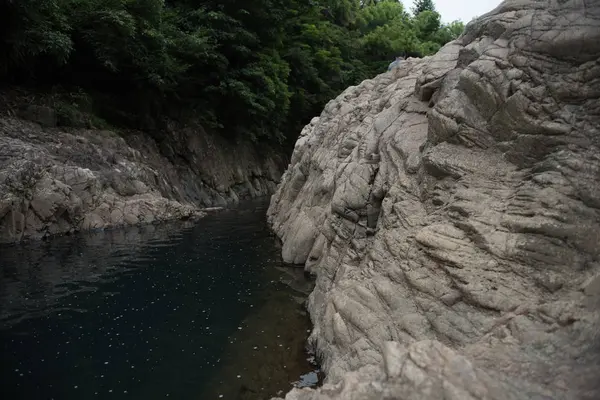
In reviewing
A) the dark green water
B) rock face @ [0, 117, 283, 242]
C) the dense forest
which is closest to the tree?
the dense forest

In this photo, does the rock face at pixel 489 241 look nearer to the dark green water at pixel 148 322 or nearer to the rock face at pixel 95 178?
the dark green water at pixel 148 322

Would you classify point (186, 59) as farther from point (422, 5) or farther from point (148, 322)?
point (422, 5)

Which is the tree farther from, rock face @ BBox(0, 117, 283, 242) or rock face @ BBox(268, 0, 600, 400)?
rock face @ BBox(268, 0, 600, 400)

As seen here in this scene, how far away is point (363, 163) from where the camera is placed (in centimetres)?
1145

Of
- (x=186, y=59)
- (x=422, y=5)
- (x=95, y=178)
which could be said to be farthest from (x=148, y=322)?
(x=422, y=5)

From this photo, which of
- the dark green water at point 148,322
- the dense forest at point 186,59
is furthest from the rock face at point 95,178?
the dense forest at point 186,59

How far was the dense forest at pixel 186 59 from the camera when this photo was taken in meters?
20.6

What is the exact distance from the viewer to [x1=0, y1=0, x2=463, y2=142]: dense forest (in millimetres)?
20625

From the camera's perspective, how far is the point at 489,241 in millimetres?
6773

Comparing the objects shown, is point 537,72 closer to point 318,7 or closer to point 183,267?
point 183,267

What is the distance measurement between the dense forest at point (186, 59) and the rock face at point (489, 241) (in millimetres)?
16597

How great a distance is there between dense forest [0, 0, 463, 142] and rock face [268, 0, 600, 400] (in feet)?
54.5

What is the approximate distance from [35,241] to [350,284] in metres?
14.3

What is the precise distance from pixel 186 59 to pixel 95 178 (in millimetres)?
11445
